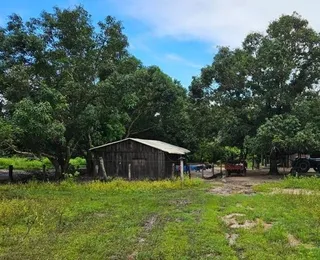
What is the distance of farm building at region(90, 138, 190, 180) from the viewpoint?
85.4ft

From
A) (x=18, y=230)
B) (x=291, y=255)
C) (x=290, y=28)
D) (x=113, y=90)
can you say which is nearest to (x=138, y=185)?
(x=113, y=90)

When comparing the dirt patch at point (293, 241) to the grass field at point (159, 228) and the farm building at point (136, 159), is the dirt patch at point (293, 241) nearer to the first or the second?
the grass field at point (159, 228)

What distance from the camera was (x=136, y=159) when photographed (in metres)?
26.5

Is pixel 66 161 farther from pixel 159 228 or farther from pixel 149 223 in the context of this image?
pixel 159 228

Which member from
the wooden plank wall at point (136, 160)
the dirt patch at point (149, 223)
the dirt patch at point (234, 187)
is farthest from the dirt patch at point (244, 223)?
the wooden plank wall at point (136, 160)

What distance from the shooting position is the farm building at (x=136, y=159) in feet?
85.4

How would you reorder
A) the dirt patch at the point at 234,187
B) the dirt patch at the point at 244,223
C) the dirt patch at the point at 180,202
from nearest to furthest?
1. the dirt patch at the point at 244,223
2. the dirt patch at the point at 180,202
3. the dirt patch at the point at 234,187

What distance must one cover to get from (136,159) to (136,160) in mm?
73

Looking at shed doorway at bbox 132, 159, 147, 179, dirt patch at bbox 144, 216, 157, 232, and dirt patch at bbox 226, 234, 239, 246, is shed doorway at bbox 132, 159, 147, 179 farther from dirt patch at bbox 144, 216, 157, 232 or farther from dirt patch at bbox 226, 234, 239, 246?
dirt patch at bbox 226, 234, 239, 246

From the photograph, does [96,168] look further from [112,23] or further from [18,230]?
[18,230]

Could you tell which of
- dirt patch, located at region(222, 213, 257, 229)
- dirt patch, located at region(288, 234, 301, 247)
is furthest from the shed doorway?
dirt patch, located at region(288, 234, 301, 247)

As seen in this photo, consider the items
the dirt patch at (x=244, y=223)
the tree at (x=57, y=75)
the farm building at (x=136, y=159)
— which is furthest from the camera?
the farm building at (x=136, y=159)

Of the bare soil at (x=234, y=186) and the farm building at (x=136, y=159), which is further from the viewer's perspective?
the farm building at (x=136, y=159)

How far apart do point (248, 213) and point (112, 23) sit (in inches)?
757
